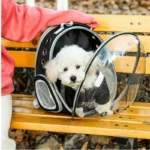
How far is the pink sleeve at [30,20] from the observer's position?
63.2 inches

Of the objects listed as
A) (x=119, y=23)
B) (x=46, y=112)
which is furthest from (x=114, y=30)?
(x=46, y=112)

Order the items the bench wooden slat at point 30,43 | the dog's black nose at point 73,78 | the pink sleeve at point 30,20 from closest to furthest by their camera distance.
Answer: the dog's black nose at point 73,78 → the pink sleeve at point 30,20 → the bench wooden slat at point 30,43

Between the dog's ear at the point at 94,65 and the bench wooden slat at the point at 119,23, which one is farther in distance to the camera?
the bench wooden slat at the point at 119,23

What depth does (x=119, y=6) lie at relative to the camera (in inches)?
91.9

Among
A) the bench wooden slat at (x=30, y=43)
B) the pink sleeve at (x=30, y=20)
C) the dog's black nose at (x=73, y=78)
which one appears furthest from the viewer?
the bench wooden slat at (x=30, y=43)

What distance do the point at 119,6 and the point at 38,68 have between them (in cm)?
91

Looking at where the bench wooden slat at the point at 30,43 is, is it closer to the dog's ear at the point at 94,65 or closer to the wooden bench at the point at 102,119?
the wooden bench at the point at 102,119

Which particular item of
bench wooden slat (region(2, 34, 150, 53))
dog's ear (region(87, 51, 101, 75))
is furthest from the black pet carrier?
bench wooden slat (region(2, 34, 150, 53))

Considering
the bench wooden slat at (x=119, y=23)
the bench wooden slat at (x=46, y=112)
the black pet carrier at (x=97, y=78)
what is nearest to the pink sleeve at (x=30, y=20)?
the black pet carrier at (x=97, y=78)

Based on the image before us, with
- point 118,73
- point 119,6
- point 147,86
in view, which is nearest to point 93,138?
point 147,86

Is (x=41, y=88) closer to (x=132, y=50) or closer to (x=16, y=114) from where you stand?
(x=16, y=114)

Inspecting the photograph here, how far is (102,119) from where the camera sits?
157cm

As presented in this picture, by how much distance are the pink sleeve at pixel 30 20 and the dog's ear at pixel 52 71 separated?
0.19 metres

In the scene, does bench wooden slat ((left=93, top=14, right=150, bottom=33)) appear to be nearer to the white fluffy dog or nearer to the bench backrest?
the bench backrest
